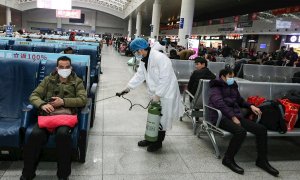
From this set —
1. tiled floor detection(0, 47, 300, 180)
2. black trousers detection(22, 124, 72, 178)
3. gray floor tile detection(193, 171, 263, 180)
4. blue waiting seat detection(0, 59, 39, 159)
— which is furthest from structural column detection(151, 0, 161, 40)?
black trousers detection(22, 124, 72, 178)

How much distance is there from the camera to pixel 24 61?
376 cm

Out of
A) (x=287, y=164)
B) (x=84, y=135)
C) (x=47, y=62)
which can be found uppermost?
(x=47, y=62)

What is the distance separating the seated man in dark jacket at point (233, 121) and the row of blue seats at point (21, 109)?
1.79m

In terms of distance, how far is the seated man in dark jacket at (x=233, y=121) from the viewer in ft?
12.0

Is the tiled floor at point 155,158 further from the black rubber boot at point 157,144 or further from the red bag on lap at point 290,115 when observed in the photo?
the red bag on lap at point 290,115

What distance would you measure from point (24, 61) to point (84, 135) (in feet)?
4.61

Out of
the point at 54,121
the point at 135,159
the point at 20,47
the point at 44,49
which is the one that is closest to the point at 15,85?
the point at 54,121

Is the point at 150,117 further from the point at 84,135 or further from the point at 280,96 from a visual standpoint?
the point at 280,96

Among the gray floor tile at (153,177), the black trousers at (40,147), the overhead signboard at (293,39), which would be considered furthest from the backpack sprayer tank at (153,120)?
the overhead signboard at (293,39)

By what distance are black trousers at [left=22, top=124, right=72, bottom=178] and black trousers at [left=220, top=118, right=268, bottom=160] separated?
202cm

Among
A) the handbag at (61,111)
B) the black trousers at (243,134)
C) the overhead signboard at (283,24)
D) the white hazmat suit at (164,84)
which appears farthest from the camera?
the overhead signboard at (283,24)

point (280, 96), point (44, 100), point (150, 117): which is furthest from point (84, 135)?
point (280, 96)

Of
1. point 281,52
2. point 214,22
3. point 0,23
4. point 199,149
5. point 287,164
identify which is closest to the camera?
point 287,164

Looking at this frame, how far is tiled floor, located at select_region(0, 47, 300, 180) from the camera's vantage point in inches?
128
